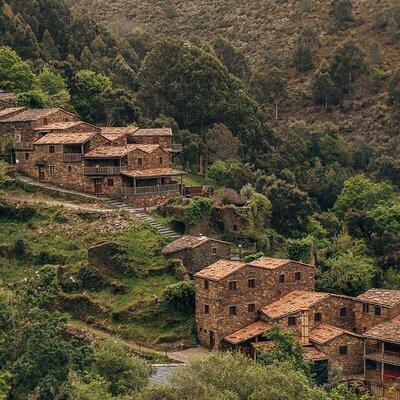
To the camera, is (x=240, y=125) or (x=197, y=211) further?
(x=240, y=125)

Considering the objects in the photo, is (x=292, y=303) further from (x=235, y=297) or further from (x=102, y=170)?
(x=102, y=170)

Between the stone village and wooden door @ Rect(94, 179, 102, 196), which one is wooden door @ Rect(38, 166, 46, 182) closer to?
wooden door @ Rect(94, 179, 102, 196)

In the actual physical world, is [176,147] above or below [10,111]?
below

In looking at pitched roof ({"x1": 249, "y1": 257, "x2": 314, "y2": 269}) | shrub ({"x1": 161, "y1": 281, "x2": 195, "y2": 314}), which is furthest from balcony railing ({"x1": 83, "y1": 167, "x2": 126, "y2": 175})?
pitched roof ({"x1": 249, "y1": 257, "x2": 314, "y2": 269})

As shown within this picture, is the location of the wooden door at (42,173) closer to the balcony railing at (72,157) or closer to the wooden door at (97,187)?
the balcony railing at (72,157)

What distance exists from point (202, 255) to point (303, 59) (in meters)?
71.2

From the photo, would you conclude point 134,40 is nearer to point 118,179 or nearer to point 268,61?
point 268,61

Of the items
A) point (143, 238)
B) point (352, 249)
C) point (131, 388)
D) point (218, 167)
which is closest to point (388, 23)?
point (218, 167)

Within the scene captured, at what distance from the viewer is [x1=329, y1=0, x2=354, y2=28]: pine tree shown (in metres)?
132

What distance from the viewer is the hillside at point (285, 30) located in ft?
371

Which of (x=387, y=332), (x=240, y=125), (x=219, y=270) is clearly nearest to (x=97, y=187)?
(x=219, y=270)

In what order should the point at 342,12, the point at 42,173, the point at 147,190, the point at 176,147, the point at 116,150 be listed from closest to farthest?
the point at 147,190, the point at 116,150, the point at 42,173, the point at 176,147, the point at 342,12

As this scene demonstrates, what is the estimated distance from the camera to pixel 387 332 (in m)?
50.1

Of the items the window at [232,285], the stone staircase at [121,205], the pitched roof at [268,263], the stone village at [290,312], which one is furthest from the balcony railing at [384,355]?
the stone staircase at [121,205]
